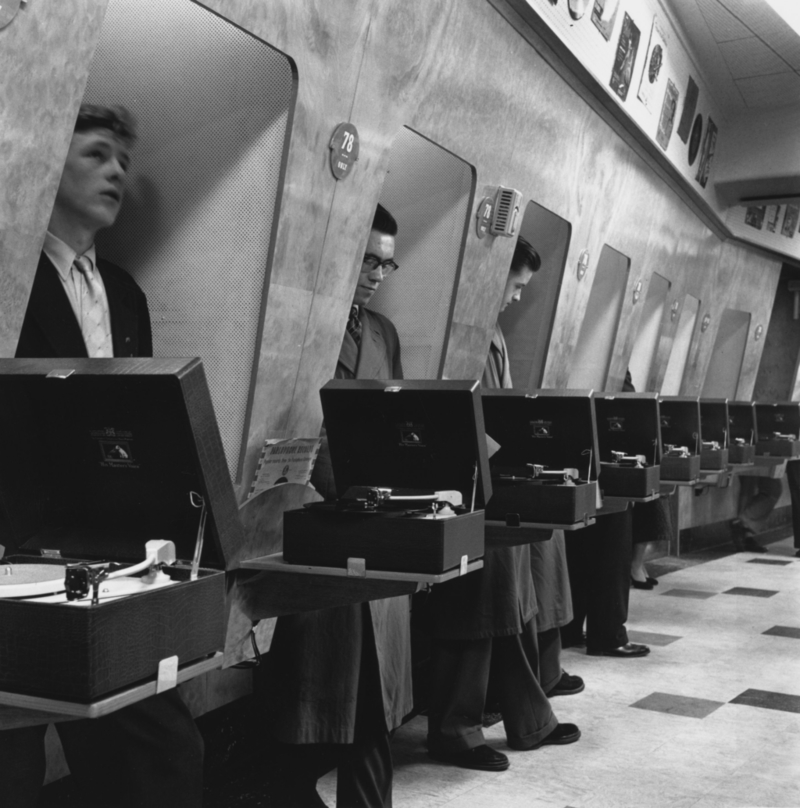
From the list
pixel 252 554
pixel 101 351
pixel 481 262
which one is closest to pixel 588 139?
pixel 481 262

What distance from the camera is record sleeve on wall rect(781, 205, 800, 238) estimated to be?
1069 centimetres

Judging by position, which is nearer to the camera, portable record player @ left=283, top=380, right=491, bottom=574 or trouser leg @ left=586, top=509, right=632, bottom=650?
portable record player @ left=283, top=380, right=491, bottom=574

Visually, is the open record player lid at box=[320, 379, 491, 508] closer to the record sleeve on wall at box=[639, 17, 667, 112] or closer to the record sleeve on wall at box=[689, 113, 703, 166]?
the record sleeve on wall at box=[639, 17, 667, 112]

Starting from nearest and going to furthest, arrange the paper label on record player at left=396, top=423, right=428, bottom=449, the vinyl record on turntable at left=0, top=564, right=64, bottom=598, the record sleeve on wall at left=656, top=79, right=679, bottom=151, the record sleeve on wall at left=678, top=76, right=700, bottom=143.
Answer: the vinyl record on turntable at left=0, top=564, right=64, bottom=598
the paper label on record player at left=396, top=423, right=428, bottom=449
the record sleeve on wall at left=656, top=79, right=679, bottom=151
the record sleeve on wall at left=678, top=76, right=700, bottom=143

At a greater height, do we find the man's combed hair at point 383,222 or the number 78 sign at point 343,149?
the number 78 sign at point 343,149

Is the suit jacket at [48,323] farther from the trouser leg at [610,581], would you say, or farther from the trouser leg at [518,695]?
the trouser leg at [610,581]

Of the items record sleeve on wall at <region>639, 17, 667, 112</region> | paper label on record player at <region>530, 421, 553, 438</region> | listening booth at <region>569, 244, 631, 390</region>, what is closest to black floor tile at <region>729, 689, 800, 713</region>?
paper label on record player at <region>530, 421, 553, 438</region>

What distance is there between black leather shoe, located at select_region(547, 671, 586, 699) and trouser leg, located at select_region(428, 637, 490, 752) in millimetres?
1104

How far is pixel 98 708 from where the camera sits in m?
1.37

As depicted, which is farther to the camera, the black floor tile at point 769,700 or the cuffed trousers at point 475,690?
the black floor tile at point 769,700

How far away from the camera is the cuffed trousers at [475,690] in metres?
3.63

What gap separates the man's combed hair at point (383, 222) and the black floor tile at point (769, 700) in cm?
265

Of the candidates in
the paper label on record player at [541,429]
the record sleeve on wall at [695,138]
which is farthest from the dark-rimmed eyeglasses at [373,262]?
the record sleeve on wall at [695,138]

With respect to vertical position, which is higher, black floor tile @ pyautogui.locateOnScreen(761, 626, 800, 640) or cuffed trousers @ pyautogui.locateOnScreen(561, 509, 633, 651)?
cuffed trousers @ pyautogui.locateOnScreen(561, 509, 633, 651)
